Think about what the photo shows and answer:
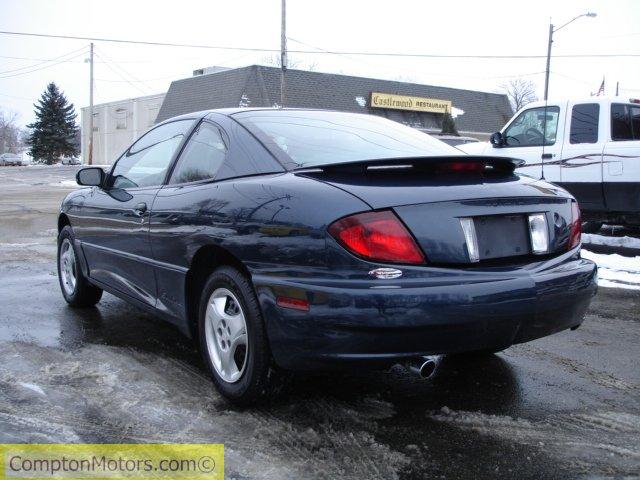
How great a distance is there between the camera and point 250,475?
8.43 ft

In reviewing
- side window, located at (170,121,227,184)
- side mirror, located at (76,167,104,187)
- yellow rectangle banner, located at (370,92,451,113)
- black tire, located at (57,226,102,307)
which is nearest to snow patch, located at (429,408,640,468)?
side window, located at (170,121,227,184)

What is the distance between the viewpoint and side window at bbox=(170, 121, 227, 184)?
3.59 meters

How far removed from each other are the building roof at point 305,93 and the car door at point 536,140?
74.3 feet

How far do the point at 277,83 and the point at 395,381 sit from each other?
3151 centimetres

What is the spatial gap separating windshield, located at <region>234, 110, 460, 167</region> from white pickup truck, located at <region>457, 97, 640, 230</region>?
5004 millimetres

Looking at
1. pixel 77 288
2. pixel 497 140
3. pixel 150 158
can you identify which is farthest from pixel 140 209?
pixel 497 140

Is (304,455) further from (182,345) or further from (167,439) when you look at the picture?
(182,345)

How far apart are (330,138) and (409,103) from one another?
121ft

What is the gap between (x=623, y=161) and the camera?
8.13 metres

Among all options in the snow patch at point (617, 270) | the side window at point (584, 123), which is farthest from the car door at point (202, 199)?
the side window at point (584, 123)

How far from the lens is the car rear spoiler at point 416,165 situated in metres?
2.95

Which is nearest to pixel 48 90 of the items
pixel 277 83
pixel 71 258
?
pixel 277 83

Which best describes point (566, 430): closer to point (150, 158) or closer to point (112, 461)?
point (112, 461)

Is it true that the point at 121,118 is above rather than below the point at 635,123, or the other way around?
above
